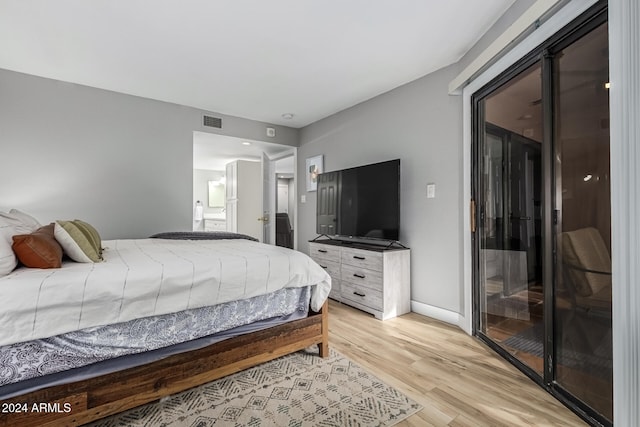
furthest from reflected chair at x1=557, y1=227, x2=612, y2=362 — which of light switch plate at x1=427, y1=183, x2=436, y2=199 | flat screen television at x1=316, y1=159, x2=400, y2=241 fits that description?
flat screen television at x1=316, y1=159, x2=400, y2=241

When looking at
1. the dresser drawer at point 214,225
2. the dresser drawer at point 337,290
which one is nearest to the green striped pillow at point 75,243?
the dresser drawer at point 337,290

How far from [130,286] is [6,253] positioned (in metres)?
0.59

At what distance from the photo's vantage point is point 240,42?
2.42 meters

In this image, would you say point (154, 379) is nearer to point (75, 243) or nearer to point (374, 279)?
point (75, 243)

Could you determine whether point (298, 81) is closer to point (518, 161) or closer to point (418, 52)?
point (418, 52)

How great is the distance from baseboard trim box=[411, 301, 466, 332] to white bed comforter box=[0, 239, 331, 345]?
1.54m

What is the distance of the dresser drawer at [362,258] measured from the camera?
297 centimetres

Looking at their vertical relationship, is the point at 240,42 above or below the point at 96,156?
above

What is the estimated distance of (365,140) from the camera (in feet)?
12.2

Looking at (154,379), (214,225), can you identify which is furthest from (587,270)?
(214,225)

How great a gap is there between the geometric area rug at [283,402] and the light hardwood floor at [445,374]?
14cm

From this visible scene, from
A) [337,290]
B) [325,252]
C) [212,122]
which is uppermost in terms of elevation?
[212,122]

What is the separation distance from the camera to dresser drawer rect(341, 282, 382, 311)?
117 inches

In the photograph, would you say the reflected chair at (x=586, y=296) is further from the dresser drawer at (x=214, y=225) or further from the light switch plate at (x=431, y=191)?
the dresser drawer at (x=214, y=225)
